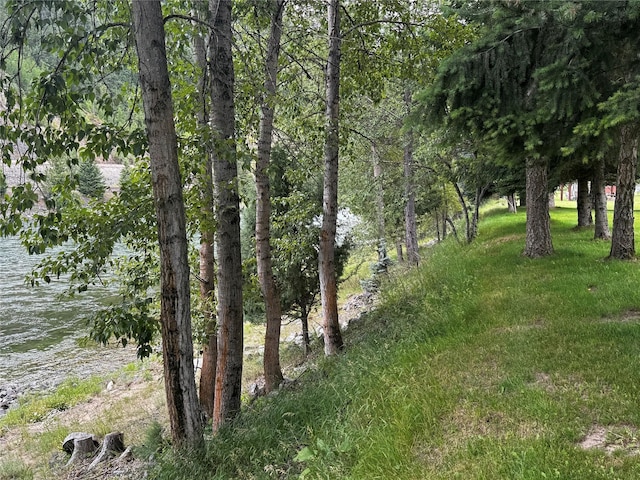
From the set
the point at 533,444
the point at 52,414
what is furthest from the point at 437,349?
the point at 52,414

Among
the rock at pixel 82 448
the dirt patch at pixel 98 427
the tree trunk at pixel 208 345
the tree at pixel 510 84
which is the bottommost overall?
the dirt patch at pixel 98 427

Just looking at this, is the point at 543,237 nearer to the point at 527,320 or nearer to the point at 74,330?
the point at 527,320

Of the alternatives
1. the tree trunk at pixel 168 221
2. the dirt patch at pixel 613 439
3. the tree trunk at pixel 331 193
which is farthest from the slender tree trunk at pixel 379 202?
the dirt patch at pixel 613 439

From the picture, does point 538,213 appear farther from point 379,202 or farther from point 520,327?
point 379,202

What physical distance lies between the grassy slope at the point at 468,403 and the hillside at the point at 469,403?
12 millimetres

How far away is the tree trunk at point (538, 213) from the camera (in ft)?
32.5

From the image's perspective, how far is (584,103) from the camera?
220 inches

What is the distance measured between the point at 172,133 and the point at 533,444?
3.44 meters

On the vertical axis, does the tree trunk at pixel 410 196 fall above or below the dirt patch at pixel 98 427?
above

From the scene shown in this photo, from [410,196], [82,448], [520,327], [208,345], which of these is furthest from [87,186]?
[410,196]

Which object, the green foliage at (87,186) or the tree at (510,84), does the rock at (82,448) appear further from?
the tree at (510,84)

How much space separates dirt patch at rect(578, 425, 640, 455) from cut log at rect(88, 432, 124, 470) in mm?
5823

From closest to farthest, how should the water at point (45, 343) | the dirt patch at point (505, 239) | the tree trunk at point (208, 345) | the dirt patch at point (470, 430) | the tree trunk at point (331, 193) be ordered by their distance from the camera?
the dirt patch at point (470, 430) → the tree trunk at point (208, 345) → the tree trunk at point (331, 193) → the dirt patch at point (505, 239) → the water at point (45, 343)

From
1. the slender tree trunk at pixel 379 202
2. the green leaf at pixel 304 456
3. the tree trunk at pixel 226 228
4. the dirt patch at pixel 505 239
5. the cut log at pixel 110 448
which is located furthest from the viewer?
the slender tree trunk at pixel 379 202
